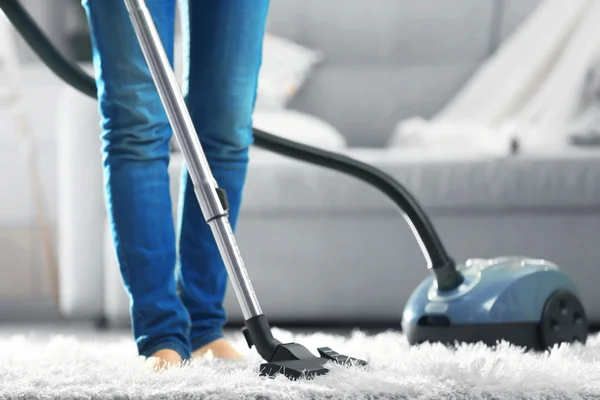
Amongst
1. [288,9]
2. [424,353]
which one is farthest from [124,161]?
[288,9]

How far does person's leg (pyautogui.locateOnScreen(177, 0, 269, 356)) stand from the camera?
4.18 feet

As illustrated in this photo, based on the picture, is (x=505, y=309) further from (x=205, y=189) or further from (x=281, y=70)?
(x=281, y=70)

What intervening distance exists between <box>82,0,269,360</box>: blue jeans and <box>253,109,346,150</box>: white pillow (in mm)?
892

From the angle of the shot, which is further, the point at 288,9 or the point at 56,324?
the point at 288,9

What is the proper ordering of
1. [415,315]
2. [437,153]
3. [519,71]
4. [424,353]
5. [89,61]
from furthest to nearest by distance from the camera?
1. [89,61]
2. [519,71]
3. [437,153]
4. [415,315]
5. [424,353]

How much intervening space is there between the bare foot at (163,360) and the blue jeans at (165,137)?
0.02m

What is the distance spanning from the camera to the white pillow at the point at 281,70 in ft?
8.30

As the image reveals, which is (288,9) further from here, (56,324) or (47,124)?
(56,324)

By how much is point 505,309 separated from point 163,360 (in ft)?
1.78

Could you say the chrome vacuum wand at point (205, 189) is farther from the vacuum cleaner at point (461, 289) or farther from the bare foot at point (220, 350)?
the vacuum cleaner at point (461, 289)

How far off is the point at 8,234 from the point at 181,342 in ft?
6.03

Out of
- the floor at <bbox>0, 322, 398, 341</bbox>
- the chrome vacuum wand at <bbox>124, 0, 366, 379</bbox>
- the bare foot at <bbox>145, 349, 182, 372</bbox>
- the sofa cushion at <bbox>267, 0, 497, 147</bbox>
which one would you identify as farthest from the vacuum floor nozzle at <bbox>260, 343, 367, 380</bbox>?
the sofa cushion at <bbox>267, 0, 497, 147</bbox>

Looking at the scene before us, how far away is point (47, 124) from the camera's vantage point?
2.97 m

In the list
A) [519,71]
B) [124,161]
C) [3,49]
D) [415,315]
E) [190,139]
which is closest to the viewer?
[190,139]
